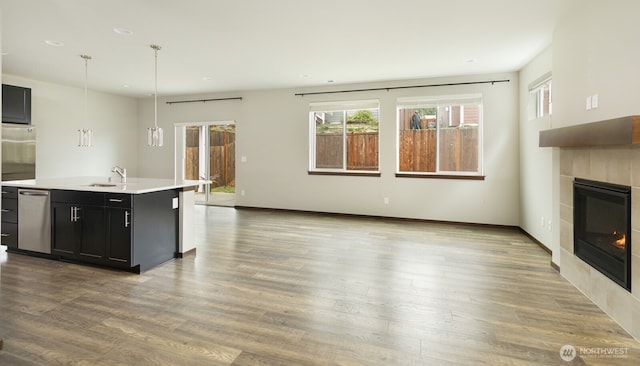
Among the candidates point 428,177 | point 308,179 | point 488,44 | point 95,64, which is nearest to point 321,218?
point 308,179

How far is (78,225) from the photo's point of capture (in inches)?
148

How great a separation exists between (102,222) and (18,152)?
3924 millimetres

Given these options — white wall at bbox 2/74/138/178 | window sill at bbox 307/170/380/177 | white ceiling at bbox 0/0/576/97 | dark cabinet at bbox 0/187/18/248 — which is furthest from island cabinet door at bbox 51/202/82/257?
window sill at bbox 307/170/380/177

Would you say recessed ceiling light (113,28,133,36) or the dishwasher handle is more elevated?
recessed ceiling light (113,28,133,36)

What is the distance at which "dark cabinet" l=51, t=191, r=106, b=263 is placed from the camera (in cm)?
366

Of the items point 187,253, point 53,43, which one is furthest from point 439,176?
→ point 53,43

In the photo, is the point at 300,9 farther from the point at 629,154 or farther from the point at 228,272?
the point at 629,154

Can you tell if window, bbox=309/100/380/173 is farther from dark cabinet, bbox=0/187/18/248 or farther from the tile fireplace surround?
dark cabinet, bbox=0/187/18/248

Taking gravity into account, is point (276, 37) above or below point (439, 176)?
above

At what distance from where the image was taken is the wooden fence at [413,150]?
6.23m

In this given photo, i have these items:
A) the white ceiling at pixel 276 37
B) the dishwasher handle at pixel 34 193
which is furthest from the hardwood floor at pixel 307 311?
the white ceiling at pixel 276 37

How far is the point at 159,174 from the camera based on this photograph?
340 inches

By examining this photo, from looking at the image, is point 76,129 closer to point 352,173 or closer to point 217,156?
point 217,156

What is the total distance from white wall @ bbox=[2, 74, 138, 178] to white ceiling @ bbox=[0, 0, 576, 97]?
A: 689 mm
